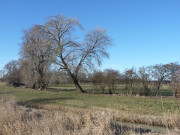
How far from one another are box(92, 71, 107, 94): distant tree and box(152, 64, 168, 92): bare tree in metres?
6.35

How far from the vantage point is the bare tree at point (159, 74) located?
20875 mm

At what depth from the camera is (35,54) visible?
29.4 metres

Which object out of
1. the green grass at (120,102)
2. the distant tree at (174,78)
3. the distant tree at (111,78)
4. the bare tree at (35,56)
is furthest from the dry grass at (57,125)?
the bare tree at (35,56)

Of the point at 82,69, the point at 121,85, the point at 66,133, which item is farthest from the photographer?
the point at 82,69

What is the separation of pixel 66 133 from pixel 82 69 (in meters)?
19.0

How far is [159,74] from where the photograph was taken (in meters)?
21.5

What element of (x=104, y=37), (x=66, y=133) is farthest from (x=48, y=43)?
(x=66, y=133)

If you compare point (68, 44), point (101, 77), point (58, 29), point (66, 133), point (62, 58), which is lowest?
point (66, 133)

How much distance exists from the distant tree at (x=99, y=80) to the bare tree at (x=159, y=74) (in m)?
6.35

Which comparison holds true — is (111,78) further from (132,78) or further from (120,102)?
(120,102)

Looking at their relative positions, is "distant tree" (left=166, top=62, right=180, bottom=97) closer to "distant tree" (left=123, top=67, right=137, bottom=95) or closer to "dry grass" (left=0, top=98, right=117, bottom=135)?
"distant tree" (left=123, top=67, right=137, bottom=95)

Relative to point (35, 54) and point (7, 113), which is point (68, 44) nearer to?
point (35, 54)

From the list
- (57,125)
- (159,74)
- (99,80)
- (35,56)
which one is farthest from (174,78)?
(35,56)

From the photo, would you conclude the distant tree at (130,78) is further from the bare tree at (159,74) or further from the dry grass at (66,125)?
the dry grass at (66,125)
